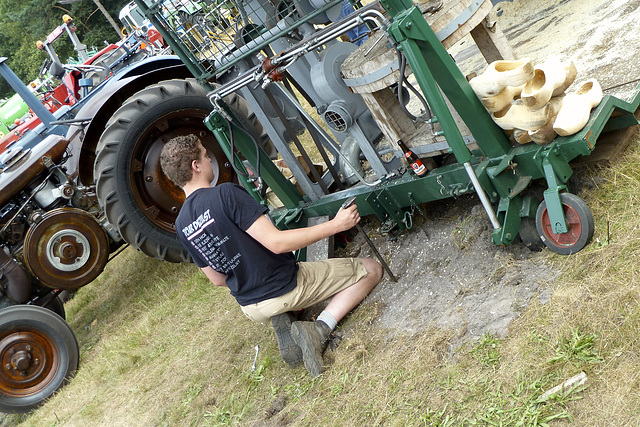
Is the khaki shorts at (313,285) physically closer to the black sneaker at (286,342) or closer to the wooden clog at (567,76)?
the black sneaker at (286,342)

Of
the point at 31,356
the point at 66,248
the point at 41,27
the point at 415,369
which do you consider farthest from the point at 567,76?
the point at 41,27

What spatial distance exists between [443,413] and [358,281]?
137 cm

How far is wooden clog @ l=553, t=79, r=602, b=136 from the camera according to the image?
308cm

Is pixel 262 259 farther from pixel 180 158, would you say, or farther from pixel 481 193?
pixel 481 193

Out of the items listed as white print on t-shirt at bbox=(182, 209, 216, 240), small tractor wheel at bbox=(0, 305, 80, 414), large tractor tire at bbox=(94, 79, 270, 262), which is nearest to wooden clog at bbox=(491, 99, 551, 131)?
white print on t-shirt at bbox=(182, 209, 216, 240)

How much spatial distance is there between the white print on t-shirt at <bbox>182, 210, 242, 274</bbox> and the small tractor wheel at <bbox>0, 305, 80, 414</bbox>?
2489 mm

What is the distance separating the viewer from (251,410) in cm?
361

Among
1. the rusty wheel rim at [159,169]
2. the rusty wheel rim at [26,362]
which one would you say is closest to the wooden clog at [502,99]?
the rusty wheel rim at [159,169]

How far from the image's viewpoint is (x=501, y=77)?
315 centimetres

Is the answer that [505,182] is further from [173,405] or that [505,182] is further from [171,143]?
[173,405]

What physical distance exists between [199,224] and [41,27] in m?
36.5

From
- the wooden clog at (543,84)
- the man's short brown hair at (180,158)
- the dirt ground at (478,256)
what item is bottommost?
the dirt ground at (478,256)

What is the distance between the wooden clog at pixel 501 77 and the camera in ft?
10.2

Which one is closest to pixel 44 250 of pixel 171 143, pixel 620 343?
pixel 171 143
